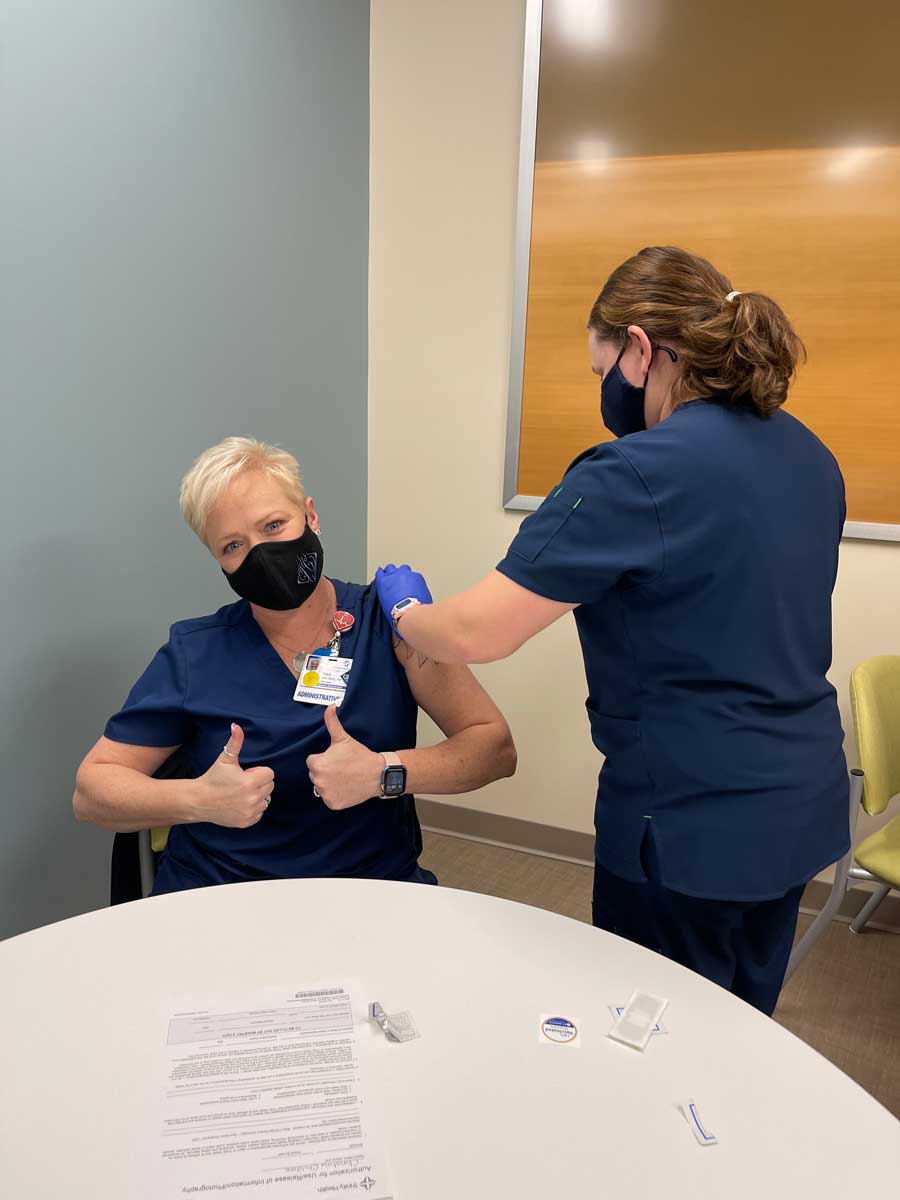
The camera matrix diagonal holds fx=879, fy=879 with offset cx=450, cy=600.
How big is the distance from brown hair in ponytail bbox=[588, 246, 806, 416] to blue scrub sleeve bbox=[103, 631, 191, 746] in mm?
884

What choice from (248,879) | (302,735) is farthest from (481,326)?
(248,879)

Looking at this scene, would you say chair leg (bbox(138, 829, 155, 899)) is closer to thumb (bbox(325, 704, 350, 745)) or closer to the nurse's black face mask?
thumb (bbox(325, 704, 350, 745))

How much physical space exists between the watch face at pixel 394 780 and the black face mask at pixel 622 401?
0.61 m

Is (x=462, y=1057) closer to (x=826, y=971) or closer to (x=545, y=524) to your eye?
(x=545, y=524)

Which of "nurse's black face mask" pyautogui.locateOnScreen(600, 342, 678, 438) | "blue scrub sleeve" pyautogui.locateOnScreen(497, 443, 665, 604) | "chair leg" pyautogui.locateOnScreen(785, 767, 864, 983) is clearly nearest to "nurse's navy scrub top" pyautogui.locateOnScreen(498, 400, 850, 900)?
"blue scrub sleeve" pyautogui.locateOnScreen(497, 443, 665, 604)

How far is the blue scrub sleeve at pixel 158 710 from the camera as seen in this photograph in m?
1.44

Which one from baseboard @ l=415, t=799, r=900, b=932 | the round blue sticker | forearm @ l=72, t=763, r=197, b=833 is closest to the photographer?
the round blue sticker

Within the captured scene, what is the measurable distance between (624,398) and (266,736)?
0.77m

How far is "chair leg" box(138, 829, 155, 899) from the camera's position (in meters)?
1.55

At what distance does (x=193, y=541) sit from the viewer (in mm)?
2057

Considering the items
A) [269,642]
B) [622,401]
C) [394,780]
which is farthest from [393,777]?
[622,401]

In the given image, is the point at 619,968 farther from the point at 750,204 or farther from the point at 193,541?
the point at 750,204

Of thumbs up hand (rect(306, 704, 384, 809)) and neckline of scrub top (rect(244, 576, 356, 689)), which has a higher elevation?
neckline of scrub top (rect(244, 576, 356, 689))

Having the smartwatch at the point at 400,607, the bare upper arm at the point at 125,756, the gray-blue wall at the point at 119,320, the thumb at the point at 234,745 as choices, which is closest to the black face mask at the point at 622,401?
the smartwatch at the point at 400,607
